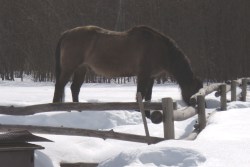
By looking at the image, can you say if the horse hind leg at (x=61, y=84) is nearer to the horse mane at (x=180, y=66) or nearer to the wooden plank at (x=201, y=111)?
the horse mane at (x=180, y=66)

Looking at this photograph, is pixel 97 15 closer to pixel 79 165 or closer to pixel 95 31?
pixel 95 31

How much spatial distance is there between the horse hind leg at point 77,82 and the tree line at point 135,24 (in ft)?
36.5

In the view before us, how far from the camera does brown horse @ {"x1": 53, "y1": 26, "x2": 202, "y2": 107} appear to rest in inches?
332

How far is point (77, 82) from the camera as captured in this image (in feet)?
31.7

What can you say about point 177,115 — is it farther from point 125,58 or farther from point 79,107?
point 125,58

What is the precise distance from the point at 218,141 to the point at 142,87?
15.1 ft

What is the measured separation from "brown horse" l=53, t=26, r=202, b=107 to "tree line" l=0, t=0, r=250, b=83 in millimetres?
11348

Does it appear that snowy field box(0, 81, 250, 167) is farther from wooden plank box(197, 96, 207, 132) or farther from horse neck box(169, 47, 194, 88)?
horse neck box(169, 47, 194, 88)

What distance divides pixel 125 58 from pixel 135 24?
43.7ft

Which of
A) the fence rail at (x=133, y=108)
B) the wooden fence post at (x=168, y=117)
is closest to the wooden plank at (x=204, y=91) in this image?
the fence rail at (x=133, y=108)

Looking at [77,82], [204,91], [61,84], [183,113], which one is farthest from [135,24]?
[183,113]

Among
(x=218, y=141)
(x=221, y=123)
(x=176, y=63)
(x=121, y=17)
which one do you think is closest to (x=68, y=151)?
(x=221, y=123)

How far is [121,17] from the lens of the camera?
22234 millimetres

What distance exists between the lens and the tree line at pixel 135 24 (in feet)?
66.8
